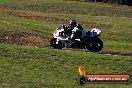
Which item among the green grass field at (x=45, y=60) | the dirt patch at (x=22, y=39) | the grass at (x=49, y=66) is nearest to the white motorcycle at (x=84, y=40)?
the green grass field at (x=45, y=60)

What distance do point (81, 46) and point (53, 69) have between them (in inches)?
250

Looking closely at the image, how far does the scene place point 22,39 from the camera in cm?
3316

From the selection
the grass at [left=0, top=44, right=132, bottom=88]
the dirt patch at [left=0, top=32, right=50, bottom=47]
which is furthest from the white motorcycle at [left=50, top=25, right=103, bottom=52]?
the dirt patch at [left=0, top=32, right=50, bottom=47]

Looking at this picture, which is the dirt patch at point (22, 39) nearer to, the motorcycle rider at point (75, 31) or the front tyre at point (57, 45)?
the front tyre at point (57, 45)

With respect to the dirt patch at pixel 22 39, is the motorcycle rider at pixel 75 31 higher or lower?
higher

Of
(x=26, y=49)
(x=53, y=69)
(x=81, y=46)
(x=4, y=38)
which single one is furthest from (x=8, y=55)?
(x=4, y=38)

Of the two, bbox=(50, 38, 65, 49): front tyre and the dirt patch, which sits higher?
bbox=(50, 38, 65, 49): front tyre

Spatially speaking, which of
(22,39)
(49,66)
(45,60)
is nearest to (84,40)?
(45,60)

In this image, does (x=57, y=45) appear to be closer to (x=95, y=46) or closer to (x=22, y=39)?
(x=95, y=46)

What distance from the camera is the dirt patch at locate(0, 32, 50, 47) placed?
32.1 m

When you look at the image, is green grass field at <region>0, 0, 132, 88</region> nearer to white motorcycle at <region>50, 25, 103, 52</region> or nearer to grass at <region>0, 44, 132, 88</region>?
grass at <region>0, 44, 132, 88</region>

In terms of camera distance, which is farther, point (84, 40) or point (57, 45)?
point (57, 45)

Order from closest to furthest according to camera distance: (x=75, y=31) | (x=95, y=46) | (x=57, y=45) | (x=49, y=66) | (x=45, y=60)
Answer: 1. (x=49, y=66)
2. (x=45, y=60)
3. (x=75, y=31)
4. (x=95, y=46)
5. (x=57, y=45)

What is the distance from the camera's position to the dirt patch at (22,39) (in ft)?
105
